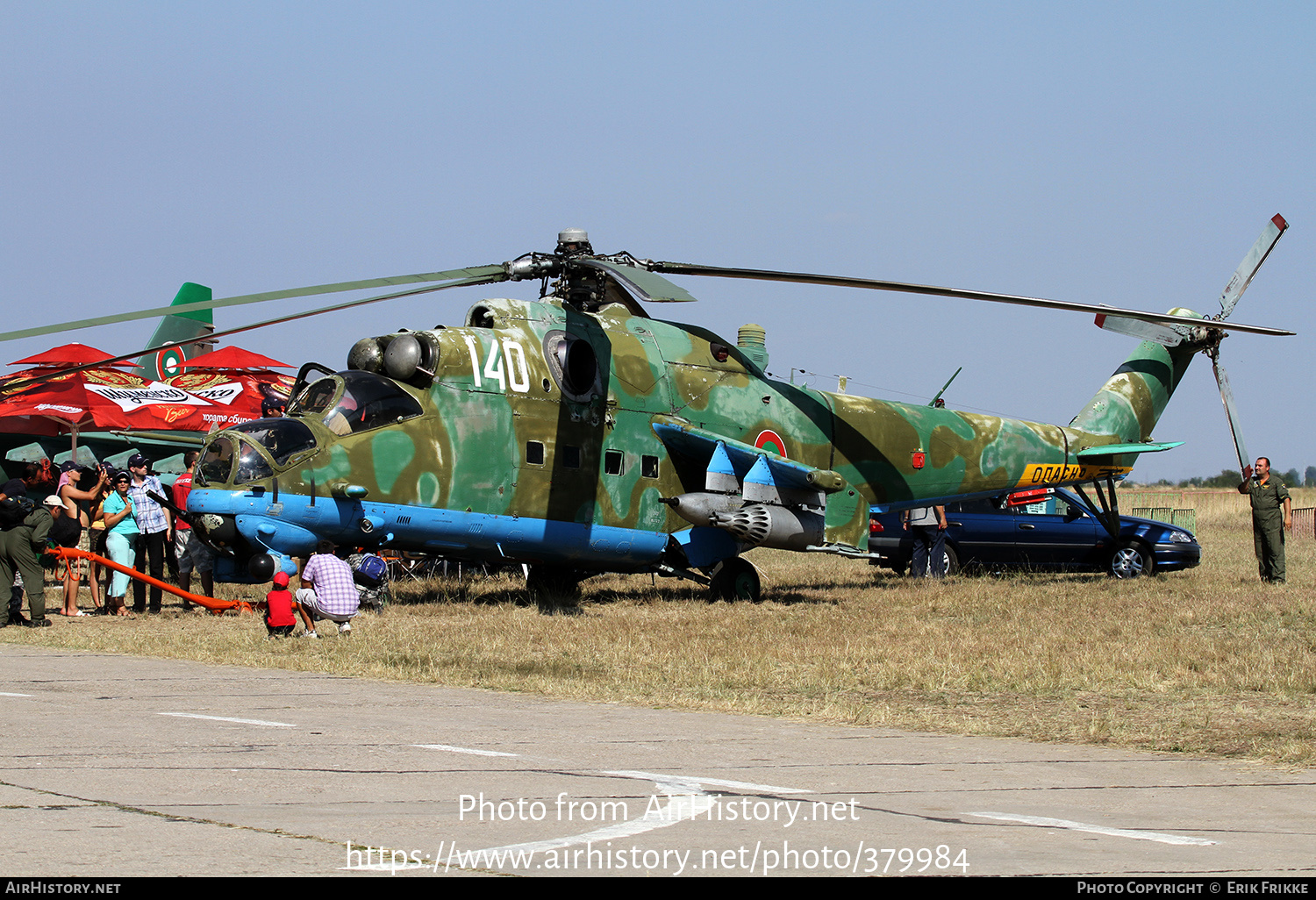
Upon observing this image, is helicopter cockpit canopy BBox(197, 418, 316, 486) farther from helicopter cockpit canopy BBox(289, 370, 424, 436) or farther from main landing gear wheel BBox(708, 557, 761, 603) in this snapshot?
main landing gear wheel BBox(708, 557, 761, 603)

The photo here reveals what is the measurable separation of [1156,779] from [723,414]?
12.2 metres

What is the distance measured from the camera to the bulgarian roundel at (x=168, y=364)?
31.0 metres

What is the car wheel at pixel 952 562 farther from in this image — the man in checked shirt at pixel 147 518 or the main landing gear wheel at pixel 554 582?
the man in checked shirt at pixel 147 518

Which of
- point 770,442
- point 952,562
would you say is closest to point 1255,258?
point 952,562

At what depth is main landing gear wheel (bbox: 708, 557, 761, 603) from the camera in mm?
19141

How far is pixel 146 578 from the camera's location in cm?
1655

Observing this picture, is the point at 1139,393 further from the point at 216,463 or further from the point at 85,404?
the point at 85,404

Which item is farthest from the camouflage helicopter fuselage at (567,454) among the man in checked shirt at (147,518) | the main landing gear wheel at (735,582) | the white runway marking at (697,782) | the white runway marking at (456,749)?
the white runway marking at (697,782)

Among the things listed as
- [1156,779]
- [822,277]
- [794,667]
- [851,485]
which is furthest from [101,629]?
[1156,779]

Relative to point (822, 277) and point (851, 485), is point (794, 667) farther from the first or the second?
point (851, 485)

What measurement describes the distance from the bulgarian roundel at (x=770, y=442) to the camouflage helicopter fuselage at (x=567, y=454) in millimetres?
26

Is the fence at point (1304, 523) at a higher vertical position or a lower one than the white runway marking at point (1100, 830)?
higher

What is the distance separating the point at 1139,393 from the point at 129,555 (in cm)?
1785

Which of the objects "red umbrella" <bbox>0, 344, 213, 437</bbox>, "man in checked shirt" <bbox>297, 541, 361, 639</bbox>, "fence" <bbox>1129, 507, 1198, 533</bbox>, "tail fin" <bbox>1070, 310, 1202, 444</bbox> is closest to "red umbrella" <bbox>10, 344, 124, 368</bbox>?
"red umbrella" <bbox>0, 344, 213, 437</bbox>
